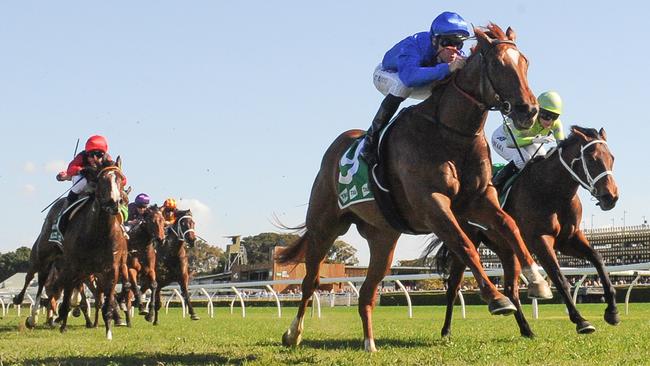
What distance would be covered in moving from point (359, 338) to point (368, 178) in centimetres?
228

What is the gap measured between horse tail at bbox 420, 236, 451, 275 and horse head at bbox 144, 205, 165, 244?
5.47 meters

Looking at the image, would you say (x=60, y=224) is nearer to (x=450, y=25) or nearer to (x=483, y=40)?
(x=450, y=25)

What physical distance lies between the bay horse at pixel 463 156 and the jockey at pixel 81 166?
4.64m

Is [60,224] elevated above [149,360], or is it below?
above

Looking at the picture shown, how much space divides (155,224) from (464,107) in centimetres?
881

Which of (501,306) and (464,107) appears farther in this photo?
(464,107)

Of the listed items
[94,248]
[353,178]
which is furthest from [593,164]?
[94,248]

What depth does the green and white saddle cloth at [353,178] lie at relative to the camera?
6070 mm

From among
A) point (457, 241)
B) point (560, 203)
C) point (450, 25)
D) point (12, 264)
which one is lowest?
point (457, 241)

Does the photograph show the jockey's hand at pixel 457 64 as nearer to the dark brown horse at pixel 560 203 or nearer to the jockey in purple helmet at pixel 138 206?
the dark brown horse at pixel 560 203

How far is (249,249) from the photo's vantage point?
3482 inches

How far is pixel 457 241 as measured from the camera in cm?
492

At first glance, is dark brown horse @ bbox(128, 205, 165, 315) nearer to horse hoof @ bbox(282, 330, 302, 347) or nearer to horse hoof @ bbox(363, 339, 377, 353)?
horse hoof @ bbox(282, 330, 302, 347)

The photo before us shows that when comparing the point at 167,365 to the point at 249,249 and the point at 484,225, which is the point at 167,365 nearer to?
the point at 484,225
